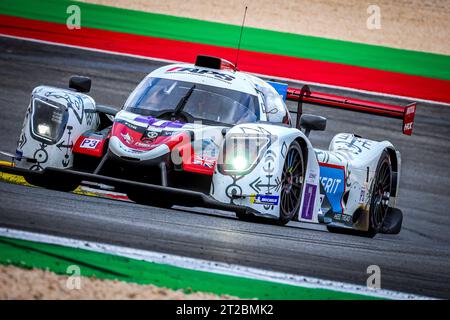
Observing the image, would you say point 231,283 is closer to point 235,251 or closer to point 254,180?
point 235,251

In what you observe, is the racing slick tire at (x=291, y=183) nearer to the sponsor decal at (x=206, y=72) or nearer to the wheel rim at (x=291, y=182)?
the wheel rim at (x=291, y=182)

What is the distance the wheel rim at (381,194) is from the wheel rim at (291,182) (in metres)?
1.77

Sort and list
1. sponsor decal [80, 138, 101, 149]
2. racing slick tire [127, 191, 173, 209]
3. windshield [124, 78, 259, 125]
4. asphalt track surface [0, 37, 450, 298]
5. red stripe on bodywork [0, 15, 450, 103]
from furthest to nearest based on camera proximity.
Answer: red stripe on bodywork [0, 15, 450, 103] < racing slick tire [127, 191, 173, 209] < windshield [124, 78, 259, 125] < sponsor decal [80, 138, 101, 149] < asphalt track surface [0, 37, 450, 298]

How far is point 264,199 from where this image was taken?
8297 mm

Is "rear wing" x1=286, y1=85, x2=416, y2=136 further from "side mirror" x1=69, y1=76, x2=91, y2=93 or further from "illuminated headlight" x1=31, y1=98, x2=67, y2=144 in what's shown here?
"illuminated headlight" x1=31, y1=98, x2=67, y2=144

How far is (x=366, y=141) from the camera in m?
10.8

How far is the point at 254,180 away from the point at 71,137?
187 centimetres

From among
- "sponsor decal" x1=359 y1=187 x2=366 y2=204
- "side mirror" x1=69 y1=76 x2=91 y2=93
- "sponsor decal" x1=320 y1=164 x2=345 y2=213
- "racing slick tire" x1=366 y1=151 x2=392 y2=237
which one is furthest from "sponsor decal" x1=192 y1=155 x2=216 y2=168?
"racing slick tire" x1=366 y1=151 x2=392 y2=237

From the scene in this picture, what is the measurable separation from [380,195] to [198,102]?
2630 millimetres

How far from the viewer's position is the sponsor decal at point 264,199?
826 cm

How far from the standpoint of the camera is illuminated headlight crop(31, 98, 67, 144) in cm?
902

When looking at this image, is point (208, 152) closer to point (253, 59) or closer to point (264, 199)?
point (264, 199)

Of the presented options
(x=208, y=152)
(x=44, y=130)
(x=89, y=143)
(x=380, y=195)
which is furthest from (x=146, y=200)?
(x=380, y=195)

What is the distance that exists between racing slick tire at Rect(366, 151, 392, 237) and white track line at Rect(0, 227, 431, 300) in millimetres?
4065
